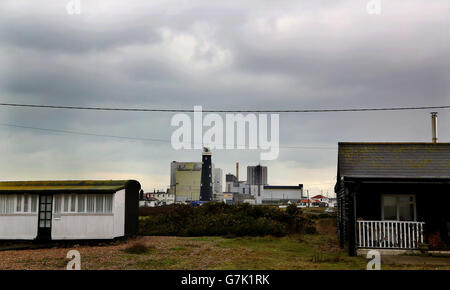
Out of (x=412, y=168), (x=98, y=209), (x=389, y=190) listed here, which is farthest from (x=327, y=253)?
(x=98, y=209)

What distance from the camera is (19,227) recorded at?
22.7 m

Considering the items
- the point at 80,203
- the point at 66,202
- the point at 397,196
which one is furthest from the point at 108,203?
the point at 397,196

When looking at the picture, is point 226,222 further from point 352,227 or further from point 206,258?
point 352,227

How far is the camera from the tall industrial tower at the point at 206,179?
401ft

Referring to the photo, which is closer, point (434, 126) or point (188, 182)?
point (434, 126)

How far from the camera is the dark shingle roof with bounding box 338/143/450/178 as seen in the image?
18.1m

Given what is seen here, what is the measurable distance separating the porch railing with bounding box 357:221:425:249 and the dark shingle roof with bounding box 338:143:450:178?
6.96ft

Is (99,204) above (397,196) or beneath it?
beneath

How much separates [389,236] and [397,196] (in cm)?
211

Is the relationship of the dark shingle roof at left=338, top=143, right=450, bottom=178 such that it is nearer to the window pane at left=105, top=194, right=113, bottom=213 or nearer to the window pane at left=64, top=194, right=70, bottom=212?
the window pane at left=105, top=194, right=113, bottom=213

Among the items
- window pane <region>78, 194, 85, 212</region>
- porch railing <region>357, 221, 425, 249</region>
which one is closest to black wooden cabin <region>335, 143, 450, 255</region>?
porch railing <region>357, 221, 425, 249</region>
